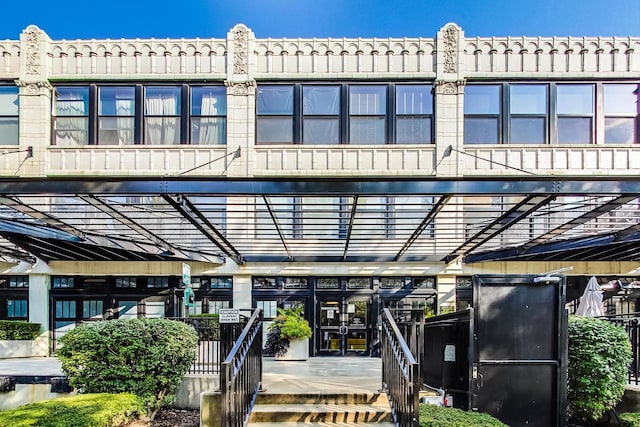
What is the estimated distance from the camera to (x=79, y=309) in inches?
575

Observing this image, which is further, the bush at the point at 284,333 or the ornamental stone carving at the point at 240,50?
the ornamental stone carving at the point at 240,50

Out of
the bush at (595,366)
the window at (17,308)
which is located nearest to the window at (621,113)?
the bush at (595,366)

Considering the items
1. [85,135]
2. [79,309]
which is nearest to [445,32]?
[85,135]

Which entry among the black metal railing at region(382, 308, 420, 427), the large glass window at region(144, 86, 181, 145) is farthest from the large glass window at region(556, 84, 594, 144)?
the large glass window at region(144, 86, 181, 145)

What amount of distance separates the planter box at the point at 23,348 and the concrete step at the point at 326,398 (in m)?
10.1

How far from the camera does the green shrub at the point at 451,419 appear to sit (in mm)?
4505

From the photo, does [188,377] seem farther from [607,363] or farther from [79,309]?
[79,309]

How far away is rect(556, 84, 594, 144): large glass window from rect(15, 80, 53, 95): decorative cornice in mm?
14537

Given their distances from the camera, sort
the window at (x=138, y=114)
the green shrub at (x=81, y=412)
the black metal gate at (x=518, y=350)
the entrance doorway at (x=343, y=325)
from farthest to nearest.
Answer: the entrance doorway at (x=343, y=325) → the window at (x=138, y=114) → the black metal gate at (x=518, y=350) → the green shrub at (x=81, y=412)

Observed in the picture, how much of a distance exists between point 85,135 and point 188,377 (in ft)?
27.9

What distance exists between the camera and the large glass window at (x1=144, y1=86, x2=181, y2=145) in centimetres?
1362

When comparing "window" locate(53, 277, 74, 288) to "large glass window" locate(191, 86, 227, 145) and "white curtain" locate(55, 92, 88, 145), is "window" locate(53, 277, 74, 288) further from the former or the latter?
"large glass window" locate(191, 86, 227, 145)

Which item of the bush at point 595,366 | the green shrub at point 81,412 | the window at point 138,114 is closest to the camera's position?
the green shrub at point 81,412

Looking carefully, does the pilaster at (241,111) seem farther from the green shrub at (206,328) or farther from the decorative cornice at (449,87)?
the decorative cornice at (449,87)
